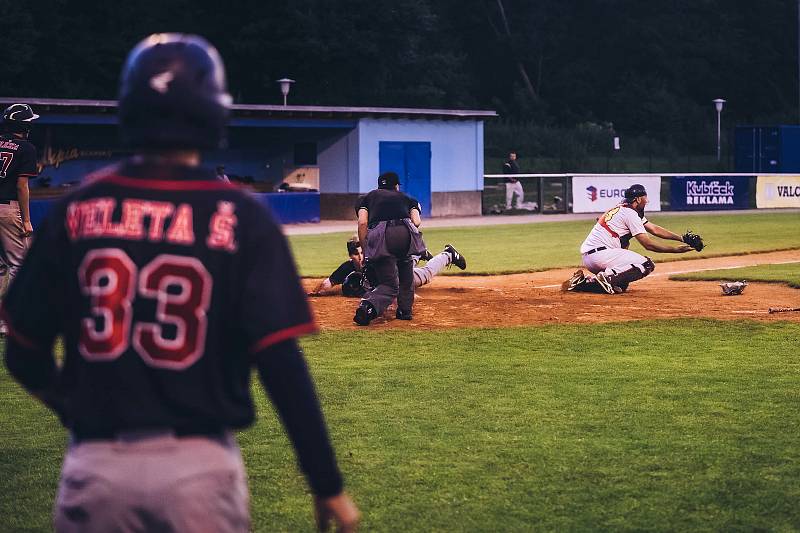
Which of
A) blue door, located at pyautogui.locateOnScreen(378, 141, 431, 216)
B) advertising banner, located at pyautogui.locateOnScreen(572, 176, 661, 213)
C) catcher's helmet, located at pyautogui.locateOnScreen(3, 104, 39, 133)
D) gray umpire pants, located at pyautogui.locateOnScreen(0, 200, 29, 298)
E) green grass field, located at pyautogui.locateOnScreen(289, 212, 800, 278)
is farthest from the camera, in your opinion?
advertising banner, located at pyautogui.locateOnScreen(572, 176, 661, 213)

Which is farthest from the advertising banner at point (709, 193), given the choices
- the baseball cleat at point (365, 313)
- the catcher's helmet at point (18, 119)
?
the catcher's helmet at point (18, 119)

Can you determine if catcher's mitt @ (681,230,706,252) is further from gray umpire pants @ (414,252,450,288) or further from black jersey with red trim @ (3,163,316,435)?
black jersey with red trim @ (3,163,316,435)

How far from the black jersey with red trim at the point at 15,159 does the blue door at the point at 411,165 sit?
22.8 m

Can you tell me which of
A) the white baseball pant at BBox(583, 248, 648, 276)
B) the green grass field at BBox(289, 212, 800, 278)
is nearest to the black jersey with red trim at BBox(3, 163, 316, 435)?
the white baseball pant at BBox(583, 248, 648, 276)

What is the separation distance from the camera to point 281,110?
31.5m

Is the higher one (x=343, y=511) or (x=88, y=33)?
(x=88, y=33)

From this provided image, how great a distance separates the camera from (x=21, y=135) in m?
11.5

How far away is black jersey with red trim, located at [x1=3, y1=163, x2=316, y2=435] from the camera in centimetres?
291

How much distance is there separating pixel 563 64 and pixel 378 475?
229 feet

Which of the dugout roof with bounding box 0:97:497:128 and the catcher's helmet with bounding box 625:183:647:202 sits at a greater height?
the dugout roof with bounding box 0:97:497:128

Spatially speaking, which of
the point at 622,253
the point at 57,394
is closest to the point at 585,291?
the point at 622,253

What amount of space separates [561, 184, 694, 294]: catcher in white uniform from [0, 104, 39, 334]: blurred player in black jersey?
7098 mm

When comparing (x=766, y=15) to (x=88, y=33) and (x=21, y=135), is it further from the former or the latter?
(x=21, y=135)

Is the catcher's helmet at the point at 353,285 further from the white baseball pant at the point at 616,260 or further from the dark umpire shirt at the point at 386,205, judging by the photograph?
the white baseball pant at the point at 616,260
